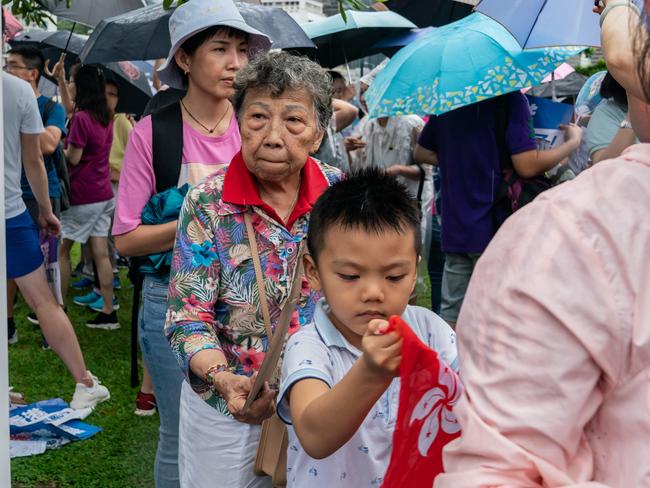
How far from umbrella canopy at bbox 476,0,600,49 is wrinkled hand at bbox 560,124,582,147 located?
0.50 m

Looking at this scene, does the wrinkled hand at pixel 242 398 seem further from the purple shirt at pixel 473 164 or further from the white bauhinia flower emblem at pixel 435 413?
the purple shirt at pixel 473 164

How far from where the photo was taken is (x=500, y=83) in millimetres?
5082

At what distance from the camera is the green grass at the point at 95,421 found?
16.1ft

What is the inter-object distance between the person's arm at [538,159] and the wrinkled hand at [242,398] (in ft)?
10.4

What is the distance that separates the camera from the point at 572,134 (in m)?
5.32

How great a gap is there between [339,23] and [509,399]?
25.9 feet

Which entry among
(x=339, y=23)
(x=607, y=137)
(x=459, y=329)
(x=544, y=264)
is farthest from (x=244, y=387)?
(x=339, y=23)

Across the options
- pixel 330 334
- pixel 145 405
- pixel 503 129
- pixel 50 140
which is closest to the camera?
pixel 330 334

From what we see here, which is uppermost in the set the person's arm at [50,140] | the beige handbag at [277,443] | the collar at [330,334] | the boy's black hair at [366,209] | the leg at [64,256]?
the boy's black hair at [366,209]

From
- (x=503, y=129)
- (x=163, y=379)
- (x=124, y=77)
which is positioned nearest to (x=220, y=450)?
(x=163, y=379)

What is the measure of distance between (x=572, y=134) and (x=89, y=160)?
4273mm

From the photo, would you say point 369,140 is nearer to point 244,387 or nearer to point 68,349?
point 68,349

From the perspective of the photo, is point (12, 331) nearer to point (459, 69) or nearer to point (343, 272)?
point (459, 69)

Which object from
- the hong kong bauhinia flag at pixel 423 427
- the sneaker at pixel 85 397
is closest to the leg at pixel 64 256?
the sneaker at pixel 85 397
